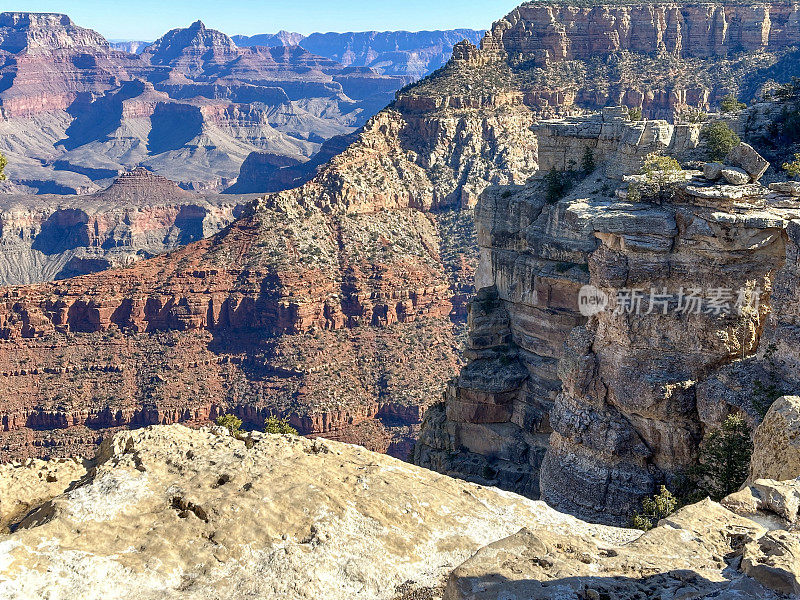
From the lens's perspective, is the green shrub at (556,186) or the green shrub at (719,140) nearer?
the green shrub at (719,140)

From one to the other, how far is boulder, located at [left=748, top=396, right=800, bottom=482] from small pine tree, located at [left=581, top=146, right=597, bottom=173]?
92.5 ft

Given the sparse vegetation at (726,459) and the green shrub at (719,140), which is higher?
the green shrub at (719,140)

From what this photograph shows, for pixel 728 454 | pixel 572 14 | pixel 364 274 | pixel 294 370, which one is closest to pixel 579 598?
pixel 728 454

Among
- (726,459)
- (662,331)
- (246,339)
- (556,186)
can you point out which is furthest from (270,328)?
(726,459)

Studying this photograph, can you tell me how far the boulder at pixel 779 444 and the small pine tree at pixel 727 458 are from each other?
426 centimetres

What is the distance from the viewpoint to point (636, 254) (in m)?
37.8

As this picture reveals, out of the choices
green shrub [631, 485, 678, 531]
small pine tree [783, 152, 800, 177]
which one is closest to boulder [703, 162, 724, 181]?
small pine tree [783, 152, 800, 177]

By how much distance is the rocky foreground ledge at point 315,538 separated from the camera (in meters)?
20.9

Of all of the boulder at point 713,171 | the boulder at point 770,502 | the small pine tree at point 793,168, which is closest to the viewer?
the boulder at point 770,502

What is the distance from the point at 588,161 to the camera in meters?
55.5

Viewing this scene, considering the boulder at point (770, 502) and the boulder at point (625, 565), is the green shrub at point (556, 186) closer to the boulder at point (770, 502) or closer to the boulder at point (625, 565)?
the boulder at point (770, 502)

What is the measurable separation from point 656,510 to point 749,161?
1574cm

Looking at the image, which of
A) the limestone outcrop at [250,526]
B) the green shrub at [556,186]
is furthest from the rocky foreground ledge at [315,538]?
the green shrub at [556,186]

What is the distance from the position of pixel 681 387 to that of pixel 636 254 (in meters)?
5.61
